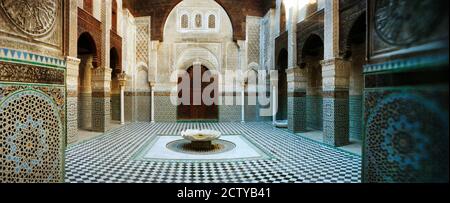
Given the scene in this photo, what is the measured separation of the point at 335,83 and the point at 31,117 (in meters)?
4.76

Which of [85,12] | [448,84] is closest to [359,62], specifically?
[448,84]

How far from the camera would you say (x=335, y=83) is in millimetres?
4887

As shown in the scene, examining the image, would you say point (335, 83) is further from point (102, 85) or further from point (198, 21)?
point (198, 21)

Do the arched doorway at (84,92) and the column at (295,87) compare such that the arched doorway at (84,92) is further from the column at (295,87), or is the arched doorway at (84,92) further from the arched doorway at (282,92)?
the arched doorway at (282,92)

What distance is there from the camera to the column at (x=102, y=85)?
251 inches

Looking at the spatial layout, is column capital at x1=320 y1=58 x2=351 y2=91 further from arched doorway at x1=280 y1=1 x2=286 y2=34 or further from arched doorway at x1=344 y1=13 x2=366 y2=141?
arched doorway at x1=280 y1=1 x2=286 y2=34

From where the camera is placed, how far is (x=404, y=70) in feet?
4.81

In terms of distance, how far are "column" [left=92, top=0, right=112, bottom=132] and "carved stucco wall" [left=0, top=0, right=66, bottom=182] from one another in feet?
15.5

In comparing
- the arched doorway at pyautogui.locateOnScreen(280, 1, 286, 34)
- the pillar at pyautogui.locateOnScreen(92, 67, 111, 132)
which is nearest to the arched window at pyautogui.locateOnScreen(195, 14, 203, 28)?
the arched doorway at pyautogui.locateOnScreen(280, 1, 286, 34)

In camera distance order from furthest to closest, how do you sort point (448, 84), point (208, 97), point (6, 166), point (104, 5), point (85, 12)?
point (208, 97) < point (104, 5) < point (85, 12) < point (6, 166) < point (448, 84)

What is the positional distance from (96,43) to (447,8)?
6521 mm

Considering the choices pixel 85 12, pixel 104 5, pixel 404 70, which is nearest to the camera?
pixel 404 70

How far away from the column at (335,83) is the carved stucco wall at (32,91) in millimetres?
4492
